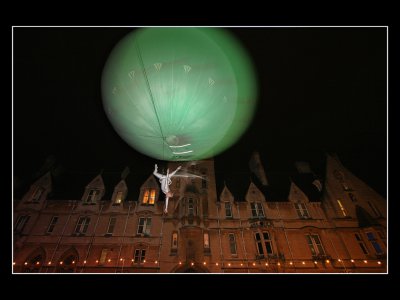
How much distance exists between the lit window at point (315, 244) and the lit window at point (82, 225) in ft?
55.0

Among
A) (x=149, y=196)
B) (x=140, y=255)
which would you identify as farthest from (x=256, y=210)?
(x=140, y=255)

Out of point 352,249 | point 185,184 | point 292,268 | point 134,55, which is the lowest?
→ point 292,268

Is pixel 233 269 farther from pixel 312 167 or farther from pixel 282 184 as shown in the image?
pixel 312 167

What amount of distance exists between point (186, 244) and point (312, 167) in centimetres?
1422

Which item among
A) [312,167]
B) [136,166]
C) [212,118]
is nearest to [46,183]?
[136,166]

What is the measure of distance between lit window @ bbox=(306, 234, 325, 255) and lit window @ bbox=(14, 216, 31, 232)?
21106 millimetres

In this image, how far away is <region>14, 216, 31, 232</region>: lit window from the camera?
51.8 feet

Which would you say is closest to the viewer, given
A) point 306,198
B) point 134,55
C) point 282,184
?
point 134,55

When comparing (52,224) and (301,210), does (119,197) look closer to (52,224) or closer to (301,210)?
(52,224)

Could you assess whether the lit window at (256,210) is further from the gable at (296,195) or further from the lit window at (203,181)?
the lit window at (203,181)

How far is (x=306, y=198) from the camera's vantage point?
18375mm

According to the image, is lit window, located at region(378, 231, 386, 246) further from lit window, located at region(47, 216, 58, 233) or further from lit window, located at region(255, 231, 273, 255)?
→ lit window, located at region(47, 216, 58, 233)

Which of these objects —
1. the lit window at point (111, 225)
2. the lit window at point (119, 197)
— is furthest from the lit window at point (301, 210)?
the lit window at point (111, 225)

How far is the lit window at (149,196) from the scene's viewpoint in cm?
1806
